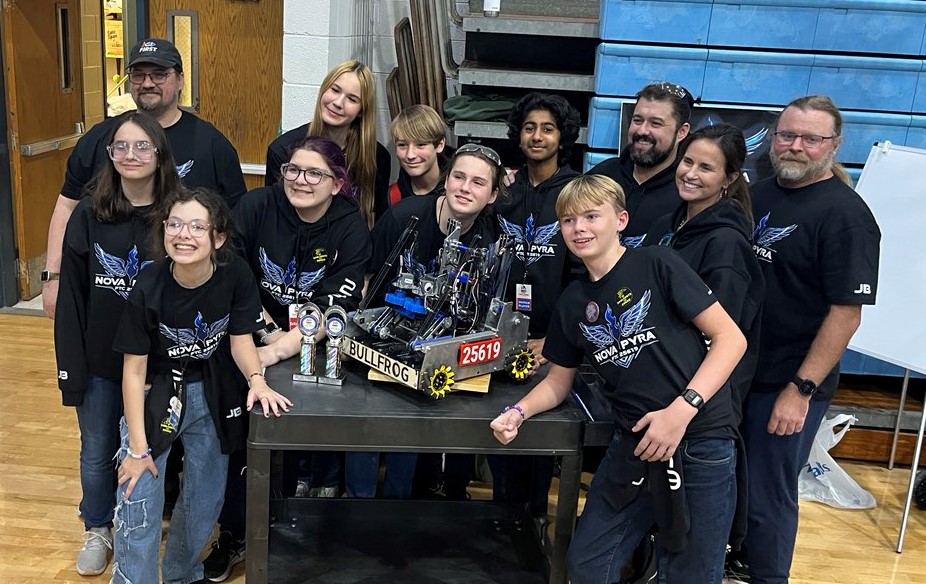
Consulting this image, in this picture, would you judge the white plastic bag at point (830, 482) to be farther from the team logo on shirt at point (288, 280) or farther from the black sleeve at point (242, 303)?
the black sleeve at point (242, 303)

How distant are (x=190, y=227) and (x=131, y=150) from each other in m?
0.32

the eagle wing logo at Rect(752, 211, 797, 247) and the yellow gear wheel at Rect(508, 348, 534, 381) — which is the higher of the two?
the eagle wing logo at Rect(752, 211, 797, 247)

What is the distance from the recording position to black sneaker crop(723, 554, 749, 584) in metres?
2.77

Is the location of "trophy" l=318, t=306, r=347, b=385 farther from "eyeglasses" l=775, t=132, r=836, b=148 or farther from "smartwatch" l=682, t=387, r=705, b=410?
"eyeglasses" l=775, t=132, r=836, b=148

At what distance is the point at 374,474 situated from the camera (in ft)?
9.36

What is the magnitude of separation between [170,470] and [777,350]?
2.03 metres

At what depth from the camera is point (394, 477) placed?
286cm

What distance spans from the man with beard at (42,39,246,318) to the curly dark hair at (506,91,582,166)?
965 mm

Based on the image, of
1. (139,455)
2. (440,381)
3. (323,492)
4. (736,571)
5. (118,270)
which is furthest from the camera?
(323,492)

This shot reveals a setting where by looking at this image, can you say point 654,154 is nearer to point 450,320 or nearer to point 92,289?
point 450,320

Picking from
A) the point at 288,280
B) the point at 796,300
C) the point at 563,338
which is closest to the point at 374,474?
the point at 288,280

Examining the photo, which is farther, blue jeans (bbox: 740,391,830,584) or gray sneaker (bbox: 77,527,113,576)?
gray sneaker (bbox: 77,527,113,576)

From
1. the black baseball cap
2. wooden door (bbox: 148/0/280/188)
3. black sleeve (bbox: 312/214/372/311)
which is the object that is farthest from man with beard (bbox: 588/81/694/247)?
wooden door (bbox: 148/0/280/188)

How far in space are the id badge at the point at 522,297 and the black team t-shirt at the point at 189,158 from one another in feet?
3.41
